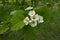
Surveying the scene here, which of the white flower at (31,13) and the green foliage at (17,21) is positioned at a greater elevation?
the white flower at (31,13)

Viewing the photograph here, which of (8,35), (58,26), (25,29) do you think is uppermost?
(25,29)

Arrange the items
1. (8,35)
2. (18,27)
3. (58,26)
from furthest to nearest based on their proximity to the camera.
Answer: (58,26) → (8,35) → (18,27)

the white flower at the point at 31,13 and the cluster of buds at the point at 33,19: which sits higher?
the white flower at the point at 31,13

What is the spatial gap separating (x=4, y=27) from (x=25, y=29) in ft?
0.25

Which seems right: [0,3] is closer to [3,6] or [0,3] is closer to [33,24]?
[3,6]

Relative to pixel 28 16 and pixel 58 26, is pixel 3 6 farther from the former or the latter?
pixel 58 26

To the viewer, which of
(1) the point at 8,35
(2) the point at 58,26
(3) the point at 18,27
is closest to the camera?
(3) the point at 18,27

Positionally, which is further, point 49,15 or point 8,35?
point 8,35

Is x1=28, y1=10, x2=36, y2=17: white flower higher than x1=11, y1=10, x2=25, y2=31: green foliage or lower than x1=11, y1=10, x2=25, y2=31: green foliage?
higher

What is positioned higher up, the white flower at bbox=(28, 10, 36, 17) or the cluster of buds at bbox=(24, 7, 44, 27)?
the white flower at bbox=(28, 10, 36, 17)

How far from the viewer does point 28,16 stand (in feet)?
1.77

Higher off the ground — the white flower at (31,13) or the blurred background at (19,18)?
the white flower at (31,13)

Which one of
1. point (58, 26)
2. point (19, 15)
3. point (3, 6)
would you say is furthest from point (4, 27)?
point (58, 26)

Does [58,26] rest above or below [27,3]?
below
